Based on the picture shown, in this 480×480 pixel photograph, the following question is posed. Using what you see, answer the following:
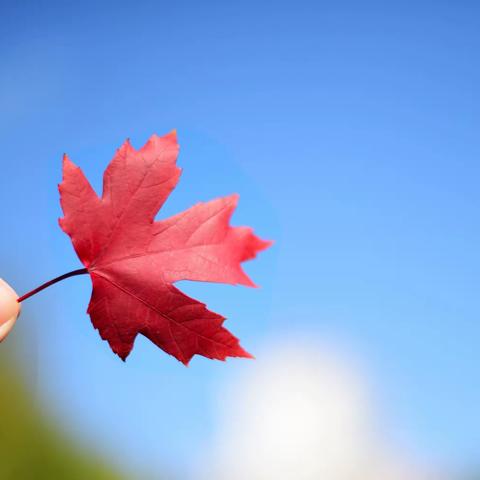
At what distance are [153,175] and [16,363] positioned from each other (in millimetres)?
30676

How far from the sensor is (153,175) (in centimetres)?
252

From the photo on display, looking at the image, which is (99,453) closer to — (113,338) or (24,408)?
(24,408)

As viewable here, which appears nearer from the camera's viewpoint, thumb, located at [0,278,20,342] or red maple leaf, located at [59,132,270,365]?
red maple leaf, located at [59,132,270,365]

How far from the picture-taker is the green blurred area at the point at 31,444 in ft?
92.3

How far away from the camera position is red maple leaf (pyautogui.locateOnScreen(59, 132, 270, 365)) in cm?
244

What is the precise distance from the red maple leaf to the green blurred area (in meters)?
28.2

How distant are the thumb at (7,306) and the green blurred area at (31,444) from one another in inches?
1092

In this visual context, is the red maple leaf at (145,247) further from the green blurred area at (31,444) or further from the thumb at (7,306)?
the green blurred area at (31,444)

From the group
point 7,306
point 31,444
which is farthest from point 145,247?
point 31,444

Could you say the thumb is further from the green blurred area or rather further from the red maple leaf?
the green blurred area

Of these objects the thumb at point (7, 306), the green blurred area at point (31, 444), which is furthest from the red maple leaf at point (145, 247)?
the green blurred area at point (31, 444)

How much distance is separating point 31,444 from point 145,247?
30.4 meters

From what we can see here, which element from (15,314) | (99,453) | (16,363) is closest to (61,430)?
(99,453)

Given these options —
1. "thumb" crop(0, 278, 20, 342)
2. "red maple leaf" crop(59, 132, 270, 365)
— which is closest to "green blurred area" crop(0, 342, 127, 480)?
"thumb" crop(0, 278, 20, 342)
